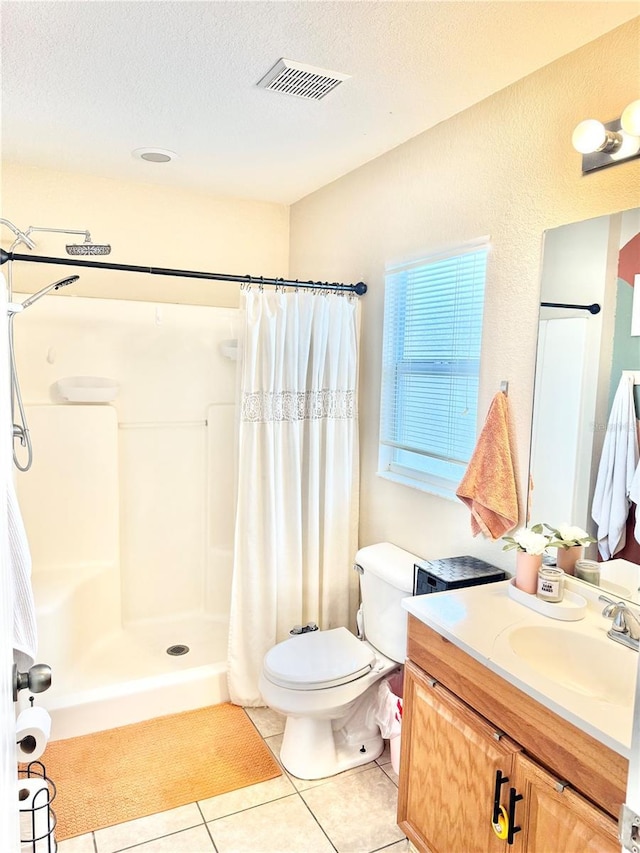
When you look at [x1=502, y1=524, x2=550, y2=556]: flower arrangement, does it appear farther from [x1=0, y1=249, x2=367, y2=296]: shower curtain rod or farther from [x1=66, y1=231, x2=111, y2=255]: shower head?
[x1=66, y1=231, x2=111, y2=255]: shower head

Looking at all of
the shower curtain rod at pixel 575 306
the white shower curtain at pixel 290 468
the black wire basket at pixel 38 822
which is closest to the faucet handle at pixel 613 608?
the shower curtain rod at pixel 575 306

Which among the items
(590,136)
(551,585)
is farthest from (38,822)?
(590,136)

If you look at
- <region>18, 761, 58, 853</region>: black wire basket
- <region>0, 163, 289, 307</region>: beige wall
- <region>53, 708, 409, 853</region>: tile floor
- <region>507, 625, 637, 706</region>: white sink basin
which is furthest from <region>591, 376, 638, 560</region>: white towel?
<region>0, 163, 289, 307</region>: beige wall

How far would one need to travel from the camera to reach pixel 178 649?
310 centimetres

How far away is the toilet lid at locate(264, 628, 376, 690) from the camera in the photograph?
2215mm

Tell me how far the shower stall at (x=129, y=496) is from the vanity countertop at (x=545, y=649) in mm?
1442

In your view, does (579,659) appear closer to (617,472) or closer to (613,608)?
(613,608)

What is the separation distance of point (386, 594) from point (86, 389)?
1.80 m

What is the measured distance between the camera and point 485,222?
2.14 meters

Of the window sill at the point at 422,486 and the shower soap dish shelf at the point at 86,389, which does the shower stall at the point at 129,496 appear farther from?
the window sill at the point at 422,486

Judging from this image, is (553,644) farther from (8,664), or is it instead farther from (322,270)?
(322,270)

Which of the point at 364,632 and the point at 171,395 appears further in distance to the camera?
the point at 171,395

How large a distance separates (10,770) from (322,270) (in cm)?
274

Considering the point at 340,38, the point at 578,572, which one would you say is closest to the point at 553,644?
the point at 578,572
